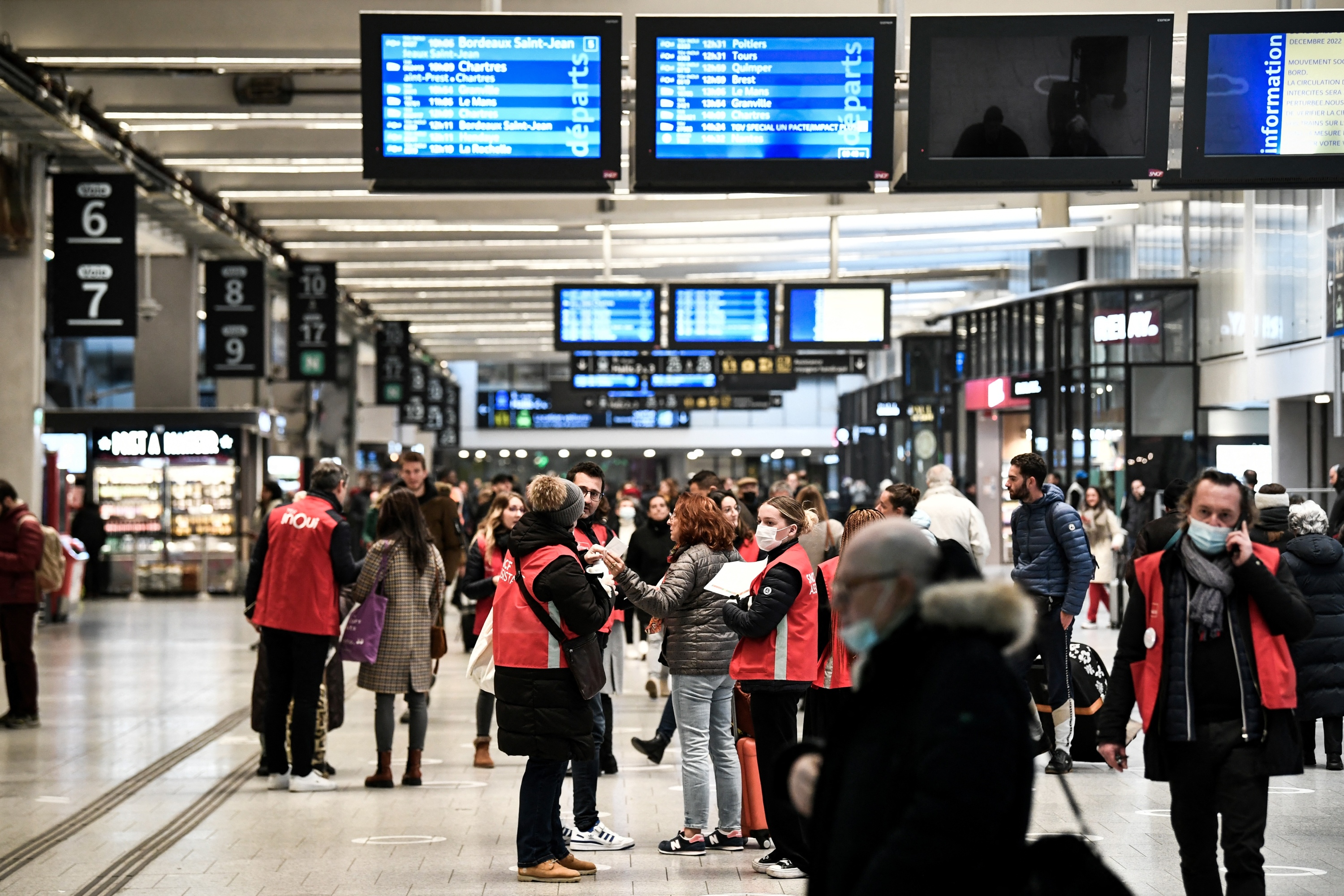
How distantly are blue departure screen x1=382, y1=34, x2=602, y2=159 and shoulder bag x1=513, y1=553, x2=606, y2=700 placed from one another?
255cm

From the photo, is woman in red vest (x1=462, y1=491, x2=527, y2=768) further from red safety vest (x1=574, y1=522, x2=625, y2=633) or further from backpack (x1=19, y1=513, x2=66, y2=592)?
backpack (x1=19, y1=513, x2=66, y2=592)

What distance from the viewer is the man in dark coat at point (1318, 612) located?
7234mm

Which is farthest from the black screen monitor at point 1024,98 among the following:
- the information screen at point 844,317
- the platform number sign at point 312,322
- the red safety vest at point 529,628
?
the platform number sign at point 312,322

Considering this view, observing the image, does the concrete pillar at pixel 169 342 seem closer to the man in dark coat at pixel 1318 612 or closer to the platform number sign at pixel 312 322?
the platform number sign at pixel 312 322

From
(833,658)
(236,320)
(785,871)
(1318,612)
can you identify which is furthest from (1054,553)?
(236,320)

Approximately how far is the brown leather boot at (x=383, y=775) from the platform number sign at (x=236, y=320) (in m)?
12.6

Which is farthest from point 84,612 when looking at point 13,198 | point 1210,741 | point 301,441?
point 1210,741

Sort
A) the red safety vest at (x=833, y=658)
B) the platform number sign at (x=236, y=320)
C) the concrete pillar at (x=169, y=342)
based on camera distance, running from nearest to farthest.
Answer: the red safety vest at (x=833, y=658) → the platform number sign at (x=236, y=320) → the concrete pillar at (x=169, y=342)

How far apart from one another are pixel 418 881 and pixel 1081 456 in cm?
2008

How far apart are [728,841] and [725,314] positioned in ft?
38.5

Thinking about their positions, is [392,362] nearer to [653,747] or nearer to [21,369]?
[21,369]

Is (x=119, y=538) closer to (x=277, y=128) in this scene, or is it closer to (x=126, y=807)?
(x=277, y=128)

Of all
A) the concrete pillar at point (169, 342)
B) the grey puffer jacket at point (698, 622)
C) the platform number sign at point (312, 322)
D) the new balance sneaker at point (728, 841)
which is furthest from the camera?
the concrete pillar at point (169, 342)

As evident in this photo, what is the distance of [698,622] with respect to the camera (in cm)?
670
